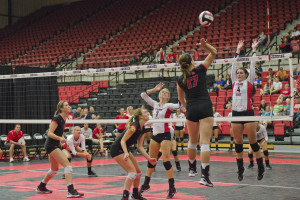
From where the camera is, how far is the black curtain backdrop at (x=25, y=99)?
17875 mm

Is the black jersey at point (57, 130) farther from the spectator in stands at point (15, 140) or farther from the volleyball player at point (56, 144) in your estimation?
the spectator in stands at point (15, 140)

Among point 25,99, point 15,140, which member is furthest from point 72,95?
point 15,140

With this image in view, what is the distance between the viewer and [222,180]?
1048 centimetres

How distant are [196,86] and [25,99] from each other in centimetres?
1247

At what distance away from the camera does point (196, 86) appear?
6.79 metres

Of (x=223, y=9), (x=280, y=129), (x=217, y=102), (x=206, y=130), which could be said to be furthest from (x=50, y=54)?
(x=206, y=130)

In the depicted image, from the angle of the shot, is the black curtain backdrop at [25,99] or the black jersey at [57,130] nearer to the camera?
the black jersey at [57,130]

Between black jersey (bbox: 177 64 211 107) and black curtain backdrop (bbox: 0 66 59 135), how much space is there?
40.1ft

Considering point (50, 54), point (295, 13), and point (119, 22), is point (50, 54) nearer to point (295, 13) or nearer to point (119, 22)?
point (119, 22)

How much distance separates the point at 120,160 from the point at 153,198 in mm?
1107

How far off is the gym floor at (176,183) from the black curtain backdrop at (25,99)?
10.1ft

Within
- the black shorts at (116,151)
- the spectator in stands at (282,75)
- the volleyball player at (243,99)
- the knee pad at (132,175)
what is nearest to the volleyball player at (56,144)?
the black shorts at (116,151)

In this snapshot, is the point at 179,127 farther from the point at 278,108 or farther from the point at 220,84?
the point at 278,108

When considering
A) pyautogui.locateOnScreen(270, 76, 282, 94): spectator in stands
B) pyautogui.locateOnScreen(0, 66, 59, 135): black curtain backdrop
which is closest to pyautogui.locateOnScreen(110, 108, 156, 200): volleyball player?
pyautogui.locateOnScreen(270, 76, 282, 94): spectator in stands
